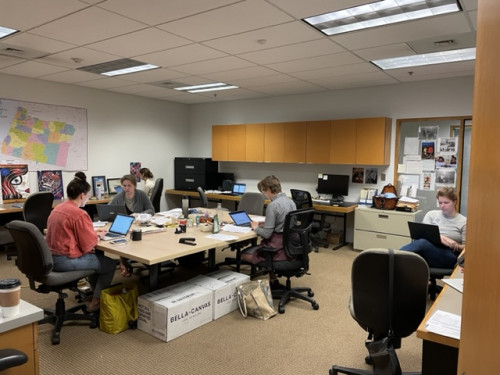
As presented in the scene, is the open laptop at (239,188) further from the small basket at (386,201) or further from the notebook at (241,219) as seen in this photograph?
the notebook at (241,219)

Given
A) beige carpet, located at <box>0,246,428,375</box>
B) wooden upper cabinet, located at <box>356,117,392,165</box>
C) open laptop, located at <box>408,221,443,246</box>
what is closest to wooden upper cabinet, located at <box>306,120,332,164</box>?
wooden upper cabinet, located at <box>356,117,392,165</box>

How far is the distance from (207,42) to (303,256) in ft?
7.49

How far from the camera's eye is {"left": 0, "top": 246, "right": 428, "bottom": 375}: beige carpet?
254cm

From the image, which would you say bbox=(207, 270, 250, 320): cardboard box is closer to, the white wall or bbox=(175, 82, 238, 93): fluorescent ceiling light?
bbox=(175, 82, 238, 93): fluorescent ceiling light

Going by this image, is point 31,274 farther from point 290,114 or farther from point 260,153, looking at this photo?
point 290,114

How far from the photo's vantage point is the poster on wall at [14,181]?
5.20m

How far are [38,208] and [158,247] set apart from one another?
2.54 m

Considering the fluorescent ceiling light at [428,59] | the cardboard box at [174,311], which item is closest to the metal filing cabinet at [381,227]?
the fluorescent ceiling light at [428,59]

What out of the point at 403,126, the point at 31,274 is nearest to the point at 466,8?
the point at 403,126

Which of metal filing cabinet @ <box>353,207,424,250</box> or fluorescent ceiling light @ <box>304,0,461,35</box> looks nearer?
fluorescent ceiling light @ <box>304,0,461,35</box>

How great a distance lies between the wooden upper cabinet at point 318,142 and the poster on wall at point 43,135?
3789 millimetres

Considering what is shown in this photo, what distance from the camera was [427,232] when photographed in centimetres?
342

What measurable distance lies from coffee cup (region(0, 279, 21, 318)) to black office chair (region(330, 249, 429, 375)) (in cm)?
171

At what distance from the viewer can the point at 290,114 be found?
21.6ft
